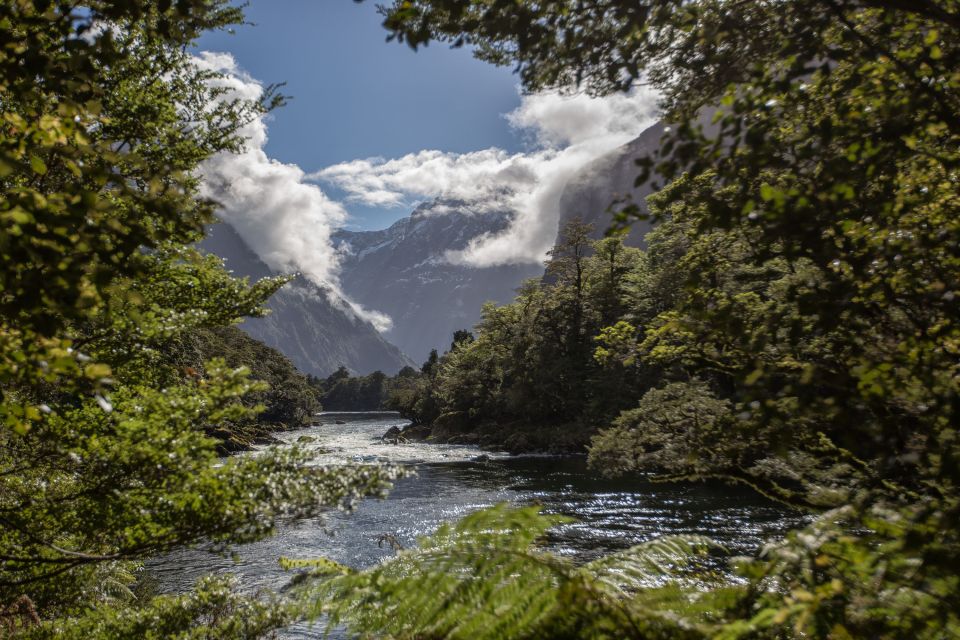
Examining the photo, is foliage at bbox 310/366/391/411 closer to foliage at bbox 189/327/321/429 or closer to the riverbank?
foliage at bbox 189/327/321/429

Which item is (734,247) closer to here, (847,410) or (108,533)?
(847,410)

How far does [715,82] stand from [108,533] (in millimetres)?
6244

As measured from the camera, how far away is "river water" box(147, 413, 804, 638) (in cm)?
1609

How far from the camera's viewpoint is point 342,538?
62.9 ft

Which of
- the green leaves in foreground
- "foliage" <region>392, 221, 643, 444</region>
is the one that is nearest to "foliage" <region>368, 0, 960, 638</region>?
the green leaves in foreground

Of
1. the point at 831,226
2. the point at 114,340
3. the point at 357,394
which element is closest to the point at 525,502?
the point at 114,340

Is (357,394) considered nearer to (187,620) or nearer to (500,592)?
(187,620)

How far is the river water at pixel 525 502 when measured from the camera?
52.8 feet

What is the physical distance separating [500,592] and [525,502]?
21.5m

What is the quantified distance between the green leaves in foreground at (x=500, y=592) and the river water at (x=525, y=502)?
7614 millimetres

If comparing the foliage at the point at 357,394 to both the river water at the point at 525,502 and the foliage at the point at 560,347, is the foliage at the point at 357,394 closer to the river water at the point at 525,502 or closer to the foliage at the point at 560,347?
the foliage at the point at 560,347

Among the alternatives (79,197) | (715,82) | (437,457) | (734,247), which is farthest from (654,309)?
(79,197)

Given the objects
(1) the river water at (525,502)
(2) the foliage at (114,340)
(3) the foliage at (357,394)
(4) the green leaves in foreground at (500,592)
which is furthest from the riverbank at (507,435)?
(3) the foliage at (357,394)

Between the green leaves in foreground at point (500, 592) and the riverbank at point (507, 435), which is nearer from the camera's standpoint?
the green leaves in foreground at point (500, 592)
